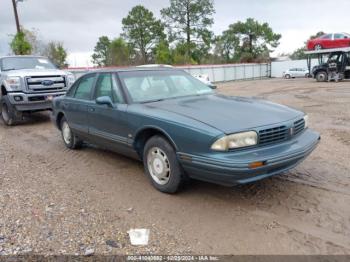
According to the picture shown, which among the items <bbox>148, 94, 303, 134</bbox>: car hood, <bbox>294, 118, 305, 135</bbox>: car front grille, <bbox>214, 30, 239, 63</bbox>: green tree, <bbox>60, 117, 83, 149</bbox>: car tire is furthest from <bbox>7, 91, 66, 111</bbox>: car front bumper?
<bbox>214, 30, 239, 63</bbox>: green tree

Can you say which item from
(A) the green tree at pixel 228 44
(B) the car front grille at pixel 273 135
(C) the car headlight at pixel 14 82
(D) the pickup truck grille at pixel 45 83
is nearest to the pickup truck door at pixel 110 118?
(B) the car front grille at pixel 273 135

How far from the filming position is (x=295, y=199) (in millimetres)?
3834

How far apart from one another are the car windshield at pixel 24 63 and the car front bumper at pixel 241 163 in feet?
26.8

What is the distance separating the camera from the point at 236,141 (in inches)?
134

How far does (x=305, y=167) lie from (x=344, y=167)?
0.56m

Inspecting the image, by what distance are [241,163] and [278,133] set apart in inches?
28.3

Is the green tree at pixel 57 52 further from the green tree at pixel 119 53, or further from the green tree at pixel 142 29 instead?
A: the green tree at pixel 142 29

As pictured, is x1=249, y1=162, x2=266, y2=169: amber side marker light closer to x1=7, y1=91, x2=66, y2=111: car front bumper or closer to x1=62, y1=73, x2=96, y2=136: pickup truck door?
x1=62, y1=73, x2=96, y2=136: pickup truck door

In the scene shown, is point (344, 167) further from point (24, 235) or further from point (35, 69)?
point (35, 69)

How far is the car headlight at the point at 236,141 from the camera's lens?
336cm

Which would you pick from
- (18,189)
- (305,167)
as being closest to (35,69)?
(18,189)

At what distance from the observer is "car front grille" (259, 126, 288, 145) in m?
3.53

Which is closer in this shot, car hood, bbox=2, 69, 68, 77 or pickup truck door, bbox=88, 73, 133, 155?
pickup truck door, bbox=88, 73, 133, 155

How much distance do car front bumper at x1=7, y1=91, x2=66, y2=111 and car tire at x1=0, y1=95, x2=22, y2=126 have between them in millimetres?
199
